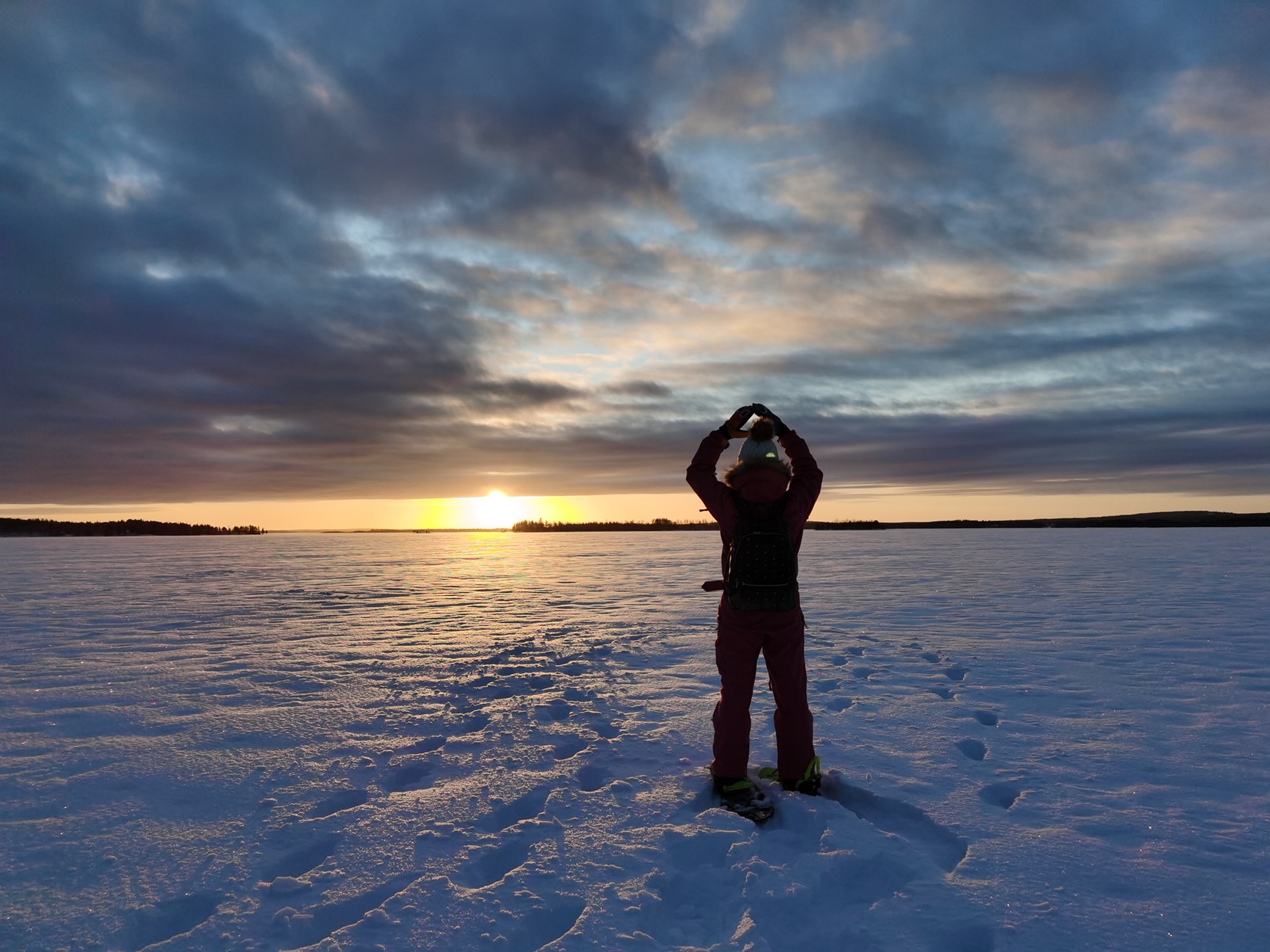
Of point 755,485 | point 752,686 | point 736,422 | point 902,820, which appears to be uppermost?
point 736,422

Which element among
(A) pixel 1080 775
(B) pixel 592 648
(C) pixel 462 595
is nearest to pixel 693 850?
(A) pixel 1080 775

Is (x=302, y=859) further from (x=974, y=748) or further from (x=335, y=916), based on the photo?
(x=974, y=748)

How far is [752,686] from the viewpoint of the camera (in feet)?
14.4

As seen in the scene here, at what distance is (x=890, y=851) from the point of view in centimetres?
355

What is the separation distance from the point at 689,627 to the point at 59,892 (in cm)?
836

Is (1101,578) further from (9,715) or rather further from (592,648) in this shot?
(9,715)

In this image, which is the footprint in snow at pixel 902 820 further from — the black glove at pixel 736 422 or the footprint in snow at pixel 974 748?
the black glove at pixel 736 422

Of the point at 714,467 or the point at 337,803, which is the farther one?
the point at 714,467

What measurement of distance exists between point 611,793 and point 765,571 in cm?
182

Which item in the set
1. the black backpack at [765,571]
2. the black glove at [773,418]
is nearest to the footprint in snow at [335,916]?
the black backpack at [765,571]

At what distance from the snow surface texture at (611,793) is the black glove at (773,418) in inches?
95.1

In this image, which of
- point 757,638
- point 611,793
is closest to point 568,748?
point 611,793

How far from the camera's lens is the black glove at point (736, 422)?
4.48 meters

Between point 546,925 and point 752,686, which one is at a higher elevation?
point 752,686
